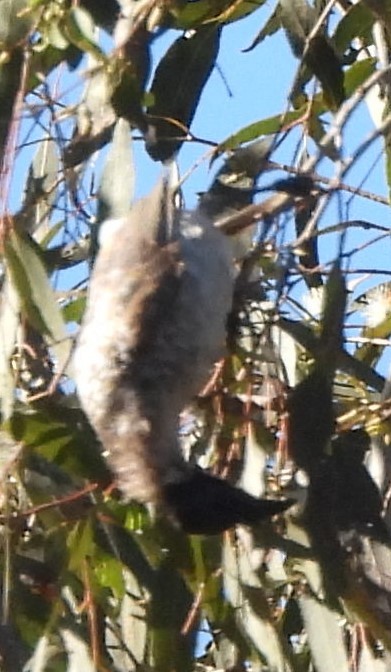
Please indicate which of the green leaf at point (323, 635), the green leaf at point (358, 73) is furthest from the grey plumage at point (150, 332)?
the green leaf at point (358, 73)

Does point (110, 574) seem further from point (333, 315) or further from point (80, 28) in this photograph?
point (80, 28)

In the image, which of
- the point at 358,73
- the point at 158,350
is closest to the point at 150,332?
the point at 158,350

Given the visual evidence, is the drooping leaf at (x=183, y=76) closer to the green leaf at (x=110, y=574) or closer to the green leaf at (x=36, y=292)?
the green leaf at (x=36, y=292)

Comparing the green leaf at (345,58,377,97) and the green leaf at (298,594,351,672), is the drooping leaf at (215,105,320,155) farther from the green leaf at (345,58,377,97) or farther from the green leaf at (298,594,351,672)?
the green leaf at (298,594,351,672)

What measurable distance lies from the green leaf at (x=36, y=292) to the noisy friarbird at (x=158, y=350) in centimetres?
3

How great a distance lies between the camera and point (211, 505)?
134cm

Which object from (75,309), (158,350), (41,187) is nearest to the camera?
(158,350)

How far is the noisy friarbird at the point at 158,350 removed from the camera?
131 cm

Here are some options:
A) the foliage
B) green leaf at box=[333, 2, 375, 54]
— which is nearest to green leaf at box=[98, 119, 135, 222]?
the foliage

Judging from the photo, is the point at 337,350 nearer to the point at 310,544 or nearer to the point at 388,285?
the point at 310,544

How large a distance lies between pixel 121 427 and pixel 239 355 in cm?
19

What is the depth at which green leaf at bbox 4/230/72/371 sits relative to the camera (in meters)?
1.41

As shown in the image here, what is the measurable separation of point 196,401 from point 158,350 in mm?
132

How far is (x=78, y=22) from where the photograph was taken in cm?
146
